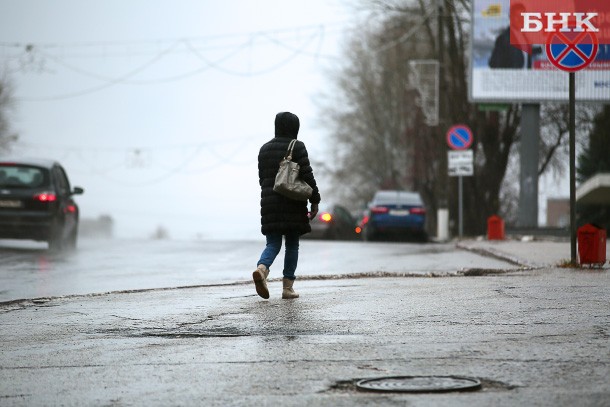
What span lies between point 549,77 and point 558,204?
105 meters

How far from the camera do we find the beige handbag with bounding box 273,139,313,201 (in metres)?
11.1

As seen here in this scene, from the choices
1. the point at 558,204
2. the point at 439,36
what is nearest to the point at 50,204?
the point at 439,36

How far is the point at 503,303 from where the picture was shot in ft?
33.2

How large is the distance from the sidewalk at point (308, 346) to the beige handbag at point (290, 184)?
93cm

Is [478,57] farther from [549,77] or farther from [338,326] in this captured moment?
[338,326]

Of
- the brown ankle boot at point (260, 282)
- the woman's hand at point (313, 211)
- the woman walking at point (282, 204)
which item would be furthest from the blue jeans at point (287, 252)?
the woman's hand at point (313, 211)

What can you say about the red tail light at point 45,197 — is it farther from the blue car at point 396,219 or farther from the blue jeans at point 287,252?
the blue car at point 396,219

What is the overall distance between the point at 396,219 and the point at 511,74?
5.02 metres

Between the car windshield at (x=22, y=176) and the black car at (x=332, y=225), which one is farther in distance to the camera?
the black car at (x=332, y=225)

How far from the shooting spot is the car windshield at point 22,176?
76.0 ft

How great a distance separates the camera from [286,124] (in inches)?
452

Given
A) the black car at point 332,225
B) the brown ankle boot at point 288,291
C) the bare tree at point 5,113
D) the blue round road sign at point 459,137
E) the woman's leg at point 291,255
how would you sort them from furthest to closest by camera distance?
the bare tree at point 5,113, the black car at point 332,225, the blue round road sign at point 459,137, the woman's leg at point 291,255, the brown ankle boot at point 288,291

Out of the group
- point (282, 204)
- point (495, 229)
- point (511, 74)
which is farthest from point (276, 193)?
point (511, 74)

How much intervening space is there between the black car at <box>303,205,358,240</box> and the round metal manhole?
3058 cm
